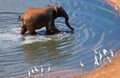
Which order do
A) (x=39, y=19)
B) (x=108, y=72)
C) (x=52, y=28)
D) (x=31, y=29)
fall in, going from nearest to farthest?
(x=108, y=72) < (x=31, y=29) < (x=39, y=19) < (x=52, y=28)

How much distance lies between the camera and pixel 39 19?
715 inches

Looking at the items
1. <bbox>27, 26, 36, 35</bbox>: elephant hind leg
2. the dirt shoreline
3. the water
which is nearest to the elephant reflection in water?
the water

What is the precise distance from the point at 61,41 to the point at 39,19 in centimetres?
148

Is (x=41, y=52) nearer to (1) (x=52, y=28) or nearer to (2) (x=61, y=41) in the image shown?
(2) (x=61, y=41)

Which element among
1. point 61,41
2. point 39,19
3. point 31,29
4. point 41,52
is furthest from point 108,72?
point 39,19

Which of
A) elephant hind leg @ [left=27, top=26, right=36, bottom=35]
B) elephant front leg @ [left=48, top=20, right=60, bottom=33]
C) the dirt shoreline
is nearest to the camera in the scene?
the dirt shoreline

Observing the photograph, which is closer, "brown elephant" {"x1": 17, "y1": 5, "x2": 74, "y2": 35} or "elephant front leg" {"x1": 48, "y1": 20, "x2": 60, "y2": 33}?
"brown elephant" {"x1": 17, "y1": 5, "x2": 74, "y2": 35}

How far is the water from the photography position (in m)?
14.7

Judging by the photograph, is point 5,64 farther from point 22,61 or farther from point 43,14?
point 43,14

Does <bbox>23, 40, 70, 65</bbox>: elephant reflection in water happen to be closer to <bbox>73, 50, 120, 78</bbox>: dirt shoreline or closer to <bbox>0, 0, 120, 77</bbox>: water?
<bbox>0, 0, 120, 77</bbox>: water

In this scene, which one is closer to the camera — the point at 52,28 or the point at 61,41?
the point at 61,41

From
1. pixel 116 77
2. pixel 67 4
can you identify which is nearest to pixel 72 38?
pixel 116 77

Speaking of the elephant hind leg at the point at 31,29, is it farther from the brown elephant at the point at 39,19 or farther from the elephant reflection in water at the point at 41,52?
the elephant reflection in water at the point at 41,52

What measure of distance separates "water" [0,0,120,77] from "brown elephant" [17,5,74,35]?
0.33 m
